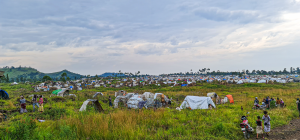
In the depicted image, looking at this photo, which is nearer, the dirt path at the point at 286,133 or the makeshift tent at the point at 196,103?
the dirt path at the point at 286,133

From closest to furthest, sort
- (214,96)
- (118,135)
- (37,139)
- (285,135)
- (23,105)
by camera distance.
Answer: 1. (37,139)
2. (118,135)
3. (285,135)
4. (23,105)
5. (214,96)

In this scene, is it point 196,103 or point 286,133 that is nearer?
point 286,133

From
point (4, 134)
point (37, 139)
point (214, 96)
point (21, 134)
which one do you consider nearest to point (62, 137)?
point (37, 139)

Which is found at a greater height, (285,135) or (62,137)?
(62,137)

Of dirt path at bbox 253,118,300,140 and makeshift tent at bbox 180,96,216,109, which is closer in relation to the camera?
dirt path at bbox 253,118,300,140

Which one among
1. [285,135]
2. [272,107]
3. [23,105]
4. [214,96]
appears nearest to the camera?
[285,135]

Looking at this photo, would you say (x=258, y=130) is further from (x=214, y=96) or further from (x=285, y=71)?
(x=285, y=71)

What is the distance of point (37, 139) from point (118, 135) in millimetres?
3322

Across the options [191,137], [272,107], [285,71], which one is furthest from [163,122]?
[285,71]

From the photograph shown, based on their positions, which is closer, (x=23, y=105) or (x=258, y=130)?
(x=258, y=130)

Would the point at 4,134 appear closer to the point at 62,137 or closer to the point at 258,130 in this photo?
the point at 62,137

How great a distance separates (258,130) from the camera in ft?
28.0

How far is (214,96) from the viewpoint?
26.5 metres

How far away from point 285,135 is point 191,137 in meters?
5.75
